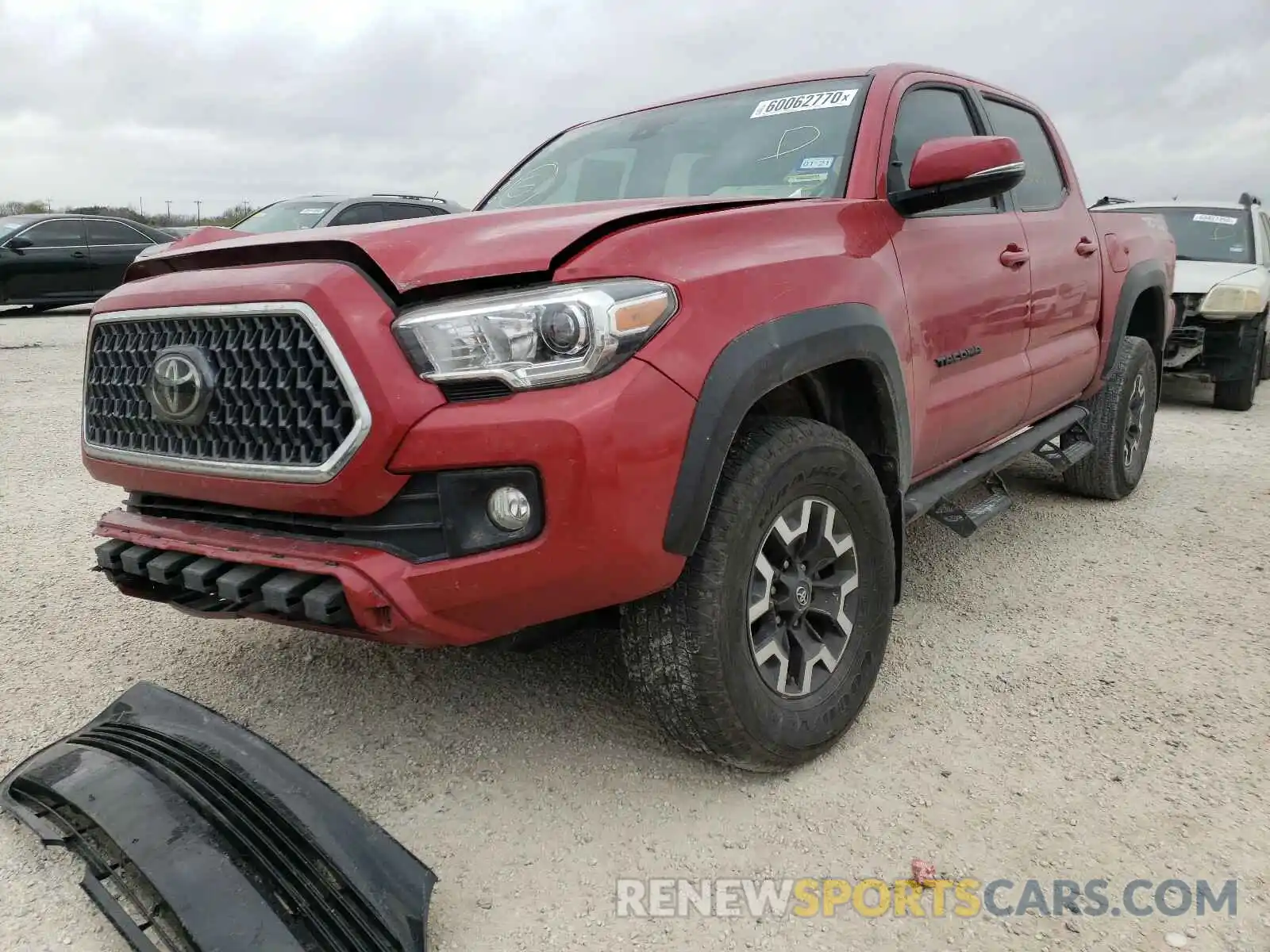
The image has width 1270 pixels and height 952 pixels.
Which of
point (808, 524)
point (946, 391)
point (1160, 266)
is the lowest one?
point (808, 524)

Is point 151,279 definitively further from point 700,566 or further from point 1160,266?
point 1160,266

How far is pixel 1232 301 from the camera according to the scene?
24.9 feet

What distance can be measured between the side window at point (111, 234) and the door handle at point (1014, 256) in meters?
12.4

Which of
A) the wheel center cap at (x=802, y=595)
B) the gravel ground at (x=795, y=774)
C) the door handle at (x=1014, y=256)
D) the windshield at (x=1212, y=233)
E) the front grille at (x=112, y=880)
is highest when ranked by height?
the windshield at (x=1212, y=233)

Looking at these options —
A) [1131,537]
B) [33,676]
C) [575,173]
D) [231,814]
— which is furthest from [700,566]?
[1131,537]

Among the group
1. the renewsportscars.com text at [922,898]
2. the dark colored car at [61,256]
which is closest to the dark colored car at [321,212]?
the dark colored car at [61,256]

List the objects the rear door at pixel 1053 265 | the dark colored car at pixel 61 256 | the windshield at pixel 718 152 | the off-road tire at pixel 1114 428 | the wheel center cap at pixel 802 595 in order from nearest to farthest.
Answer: the wheel center cap at pixel 802 595
the windshield at pixel 718 152
the rear door at pixel 1053 265
the off-road tire at pixel 1114 428
the dark colored car at pixel 61 256

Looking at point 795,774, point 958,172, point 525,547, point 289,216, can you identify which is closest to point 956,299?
point 958,172

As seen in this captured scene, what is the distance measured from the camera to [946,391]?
305 cm

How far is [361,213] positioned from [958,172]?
739cm

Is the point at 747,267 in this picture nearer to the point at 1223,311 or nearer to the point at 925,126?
the point at 925,126

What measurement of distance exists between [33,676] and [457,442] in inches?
76.9

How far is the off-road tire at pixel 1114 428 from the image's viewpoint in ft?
15.4

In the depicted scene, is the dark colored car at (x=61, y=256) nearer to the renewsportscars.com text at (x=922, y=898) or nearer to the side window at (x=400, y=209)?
the side window at (x=400, y=209)
